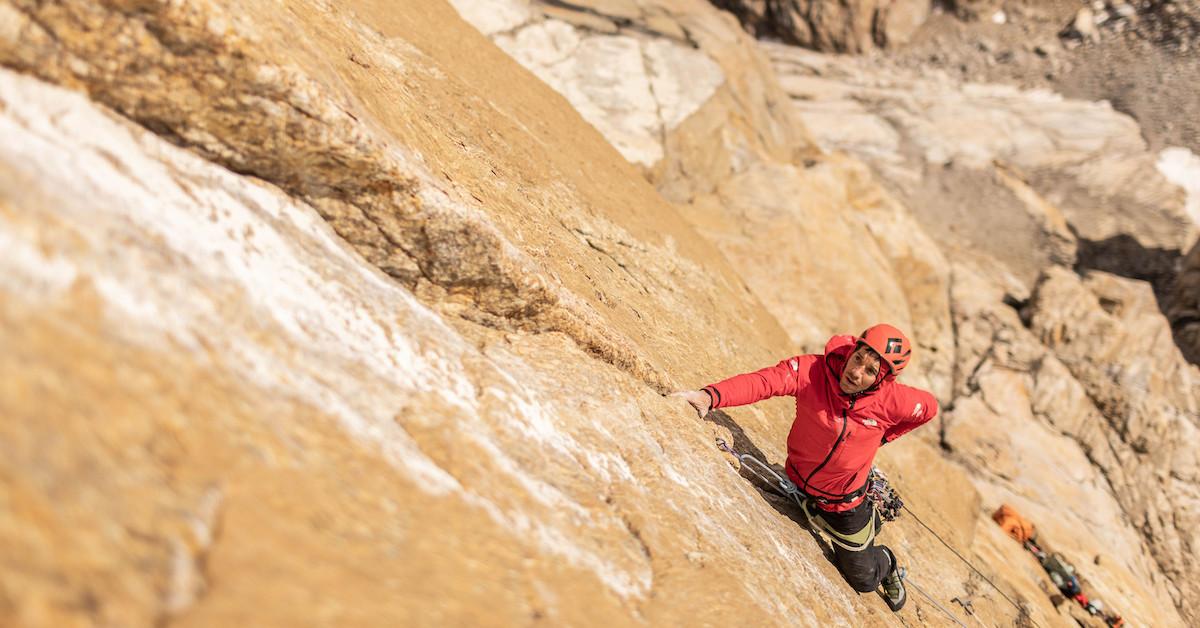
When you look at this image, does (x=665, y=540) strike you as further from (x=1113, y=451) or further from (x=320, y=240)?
(x=1113, y=451)

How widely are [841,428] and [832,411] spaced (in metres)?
0.15

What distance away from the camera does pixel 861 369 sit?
4.72m

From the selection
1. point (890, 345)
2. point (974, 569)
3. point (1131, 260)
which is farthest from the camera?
point (1131, 260)

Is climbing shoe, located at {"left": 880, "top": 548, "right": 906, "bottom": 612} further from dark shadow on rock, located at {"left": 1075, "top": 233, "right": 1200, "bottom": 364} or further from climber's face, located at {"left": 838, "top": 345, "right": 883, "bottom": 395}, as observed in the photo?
dark shadow on rock, located at {"left": 1075, "top": 233, "right": 1200, "bottom": 364}

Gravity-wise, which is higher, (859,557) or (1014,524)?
(1014,524)

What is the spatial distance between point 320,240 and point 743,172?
11497 mm

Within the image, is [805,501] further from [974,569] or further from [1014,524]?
[1014,524]

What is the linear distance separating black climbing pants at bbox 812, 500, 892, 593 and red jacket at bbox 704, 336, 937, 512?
0.29 ft

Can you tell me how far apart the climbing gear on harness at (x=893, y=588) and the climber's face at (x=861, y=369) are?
161cm

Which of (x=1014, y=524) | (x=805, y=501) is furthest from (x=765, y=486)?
(x=1014, y=524)

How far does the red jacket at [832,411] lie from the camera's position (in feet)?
16.4

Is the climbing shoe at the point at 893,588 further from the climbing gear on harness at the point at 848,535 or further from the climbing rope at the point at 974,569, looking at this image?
the climbing rope at the point at 974,569

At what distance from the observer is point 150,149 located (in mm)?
2809

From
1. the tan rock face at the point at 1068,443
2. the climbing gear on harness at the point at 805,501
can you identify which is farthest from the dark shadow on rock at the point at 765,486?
the tan rock face at the point at 1068,443
